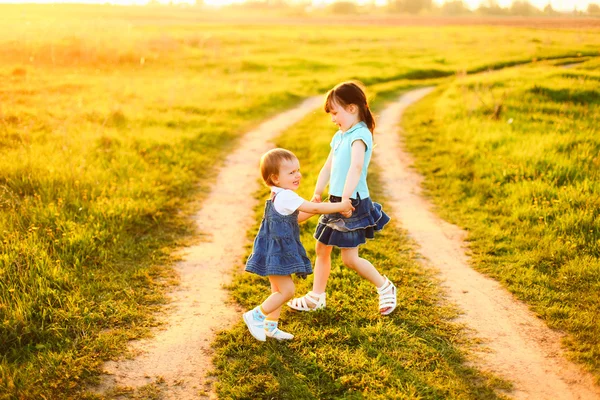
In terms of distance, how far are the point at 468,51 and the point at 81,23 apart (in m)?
22.2

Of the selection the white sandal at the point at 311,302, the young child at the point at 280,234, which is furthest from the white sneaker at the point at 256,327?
the white sandal at the point at 311,302

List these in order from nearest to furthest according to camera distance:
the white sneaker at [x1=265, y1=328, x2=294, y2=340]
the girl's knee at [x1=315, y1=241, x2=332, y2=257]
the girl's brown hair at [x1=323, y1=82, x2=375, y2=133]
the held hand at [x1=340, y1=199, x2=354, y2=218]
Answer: the held hand at [x1=340, y1=199, x2=354, y2=218] < the girl's brown hair at [x1=323, y1=82, x2=375, y2=133] < the white sneaker at [x1=265, y1=328, x2=294, y2=340] < the girl's knee at [x1=315, y1=241, x2=332, y2=257]

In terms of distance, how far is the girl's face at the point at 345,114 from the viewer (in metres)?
4.11

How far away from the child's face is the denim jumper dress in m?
0.16

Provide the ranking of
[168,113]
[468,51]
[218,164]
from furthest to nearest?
1. [468,51]
2. [168,113]
3. [218,164]

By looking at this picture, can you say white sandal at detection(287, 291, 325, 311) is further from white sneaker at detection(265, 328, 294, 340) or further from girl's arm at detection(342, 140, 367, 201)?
girl's arm at detection(342, 140, 367, 201)

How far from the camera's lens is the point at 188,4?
101875 millimetres

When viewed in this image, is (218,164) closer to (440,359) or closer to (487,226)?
(487,226)

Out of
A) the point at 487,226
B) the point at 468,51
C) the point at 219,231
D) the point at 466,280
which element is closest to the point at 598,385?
the point at 466,280

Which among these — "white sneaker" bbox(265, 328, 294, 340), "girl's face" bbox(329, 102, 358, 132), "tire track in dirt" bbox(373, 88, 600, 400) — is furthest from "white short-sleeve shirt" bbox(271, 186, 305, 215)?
"tire track in dirt" bbox(373, 88, 600, 400)

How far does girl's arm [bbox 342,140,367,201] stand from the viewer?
13.2 ft

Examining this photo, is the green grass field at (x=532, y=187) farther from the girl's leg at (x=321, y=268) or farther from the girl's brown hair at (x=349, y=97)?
the girl's brown hair at (x=349, y=97)

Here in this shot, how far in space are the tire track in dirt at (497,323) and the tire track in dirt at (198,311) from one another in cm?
218

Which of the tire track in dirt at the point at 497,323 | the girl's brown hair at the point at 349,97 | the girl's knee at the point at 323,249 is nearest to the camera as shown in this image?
the tire track in dirt at the point at 497,323
